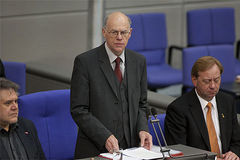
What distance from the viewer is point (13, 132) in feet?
8.23

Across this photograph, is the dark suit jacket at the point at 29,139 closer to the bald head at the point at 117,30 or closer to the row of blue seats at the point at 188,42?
the bald head at the point at 117,30

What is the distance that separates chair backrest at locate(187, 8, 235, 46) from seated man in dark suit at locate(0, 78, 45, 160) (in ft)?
14.2

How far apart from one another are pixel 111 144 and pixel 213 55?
306 cm

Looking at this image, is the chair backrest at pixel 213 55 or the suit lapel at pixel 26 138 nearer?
the suit lapel at pixel 26 138

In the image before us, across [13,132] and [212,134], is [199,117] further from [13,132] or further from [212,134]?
[13,132]

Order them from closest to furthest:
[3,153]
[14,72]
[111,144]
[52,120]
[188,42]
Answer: [3,153] < [111,144] < [52,120] < [14,72] < [188,42]

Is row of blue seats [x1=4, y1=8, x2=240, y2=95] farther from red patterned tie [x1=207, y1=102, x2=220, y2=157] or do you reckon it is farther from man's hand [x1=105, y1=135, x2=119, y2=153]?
man's hand [x1=105, y1=135, x2=119, y2=153]

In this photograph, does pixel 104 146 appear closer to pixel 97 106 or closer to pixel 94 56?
pixel 97 106

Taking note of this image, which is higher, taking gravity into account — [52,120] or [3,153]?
[3,153]

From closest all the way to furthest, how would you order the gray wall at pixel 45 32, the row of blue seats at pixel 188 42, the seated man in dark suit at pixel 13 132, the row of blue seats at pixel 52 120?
the seated man in dark suit at pixel 13 132
the row of blue seats at pixel 52 120
the gray wall at pixel 45 32
the row of blue seats at pixel 188 42

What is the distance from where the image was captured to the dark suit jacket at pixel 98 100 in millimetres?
2746

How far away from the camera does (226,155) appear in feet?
10.2

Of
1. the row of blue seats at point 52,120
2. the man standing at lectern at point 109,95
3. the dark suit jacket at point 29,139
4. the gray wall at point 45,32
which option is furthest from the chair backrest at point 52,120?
the gray wall at point 45,32

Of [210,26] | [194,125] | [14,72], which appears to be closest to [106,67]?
[194,125]
